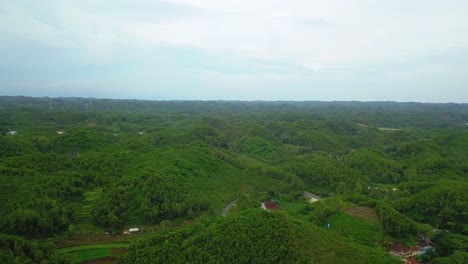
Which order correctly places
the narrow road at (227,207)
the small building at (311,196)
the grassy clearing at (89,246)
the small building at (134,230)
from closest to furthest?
the grassy clearing at (89,246) < the small building at (134,230) < the narrow road at (227,207) < the small building at (311,196)

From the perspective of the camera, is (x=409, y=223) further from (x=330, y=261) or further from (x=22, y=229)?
(x=22, y=229)

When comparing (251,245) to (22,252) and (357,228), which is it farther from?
(22,252)

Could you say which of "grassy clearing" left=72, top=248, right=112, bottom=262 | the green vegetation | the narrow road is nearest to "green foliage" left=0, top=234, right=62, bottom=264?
the green vegetation

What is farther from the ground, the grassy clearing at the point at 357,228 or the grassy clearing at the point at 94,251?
the grassy clearing at the point at 357,228

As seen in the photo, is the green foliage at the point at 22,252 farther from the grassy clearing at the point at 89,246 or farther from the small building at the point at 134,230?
the small building at the point at 134,230

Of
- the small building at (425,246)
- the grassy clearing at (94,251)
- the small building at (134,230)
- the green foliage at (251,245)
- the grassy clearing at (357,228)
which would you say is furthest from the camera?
the small building at (134,230)

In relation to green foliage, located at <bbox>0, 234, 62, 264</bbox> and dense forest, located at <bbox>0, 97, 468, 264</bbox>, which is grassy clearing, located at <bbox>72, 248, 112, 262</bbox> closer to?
dense forest, located at <bbox>0, 97, 468, 264</bbox>

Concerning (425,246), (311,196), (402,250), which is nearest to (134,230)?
(402,250)

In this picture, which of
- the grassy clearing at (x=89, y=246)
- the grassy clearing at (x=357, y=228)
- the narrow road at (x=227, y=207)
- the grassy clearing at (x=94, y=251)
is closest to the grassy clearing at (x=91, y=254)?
the grassy clearing at (x=94, y=251)

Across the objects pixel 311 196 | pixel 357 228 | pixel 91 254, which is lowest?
pixel 311 196
